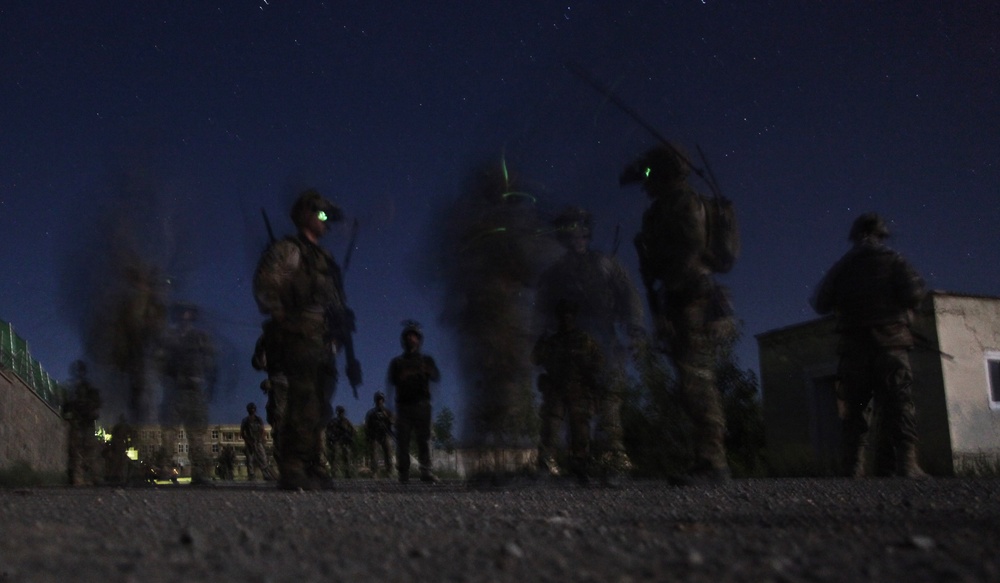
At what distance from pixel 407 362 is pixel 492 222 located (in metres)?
3.85

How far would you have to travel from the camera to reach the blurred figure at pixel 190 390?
10.4m

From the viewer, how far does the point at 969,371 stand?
1361 cm

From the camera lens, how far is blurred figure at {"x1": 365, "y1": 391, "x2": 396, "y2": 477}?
17078 millimetres

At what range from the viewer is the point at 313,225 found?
7.43m

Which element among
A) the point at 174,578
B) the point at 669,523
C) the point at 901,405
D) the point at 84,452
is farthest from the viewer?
the point at 84,452

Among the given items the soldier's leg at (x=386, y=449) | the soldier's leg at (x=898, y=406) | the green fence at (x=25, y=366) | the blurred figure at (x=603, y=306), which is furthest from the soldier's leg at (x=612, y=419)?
the green fence at (x=25, y=366)

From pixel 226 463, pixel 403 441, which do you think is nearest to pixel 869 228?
pixel 403 441

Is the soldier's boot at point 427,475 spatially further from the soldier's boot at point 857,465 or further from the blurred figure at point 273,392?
the soldier's boot at point 857,465

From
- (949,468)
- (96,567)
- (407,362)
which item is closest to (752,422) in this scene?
(949,468)

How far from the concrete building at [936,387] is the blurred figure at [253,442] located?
8466mm

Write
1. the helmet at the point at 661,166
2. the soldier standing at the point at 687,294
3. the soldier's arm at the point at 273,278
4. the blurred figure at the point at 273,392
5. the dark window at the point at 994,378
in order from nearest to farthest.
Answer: the soldier standing at the point at 687,294, the helmet at the point at 661,166, the soldier's arm at the point at 273,278, the blurred figure at the point at 273,392, the dark window at the point at 994,378

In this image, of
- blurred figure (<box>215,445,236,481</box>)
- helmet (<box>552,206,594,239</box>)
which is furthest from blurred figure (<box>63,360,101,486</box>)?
helmet (<box>552,206,594,239</box>)

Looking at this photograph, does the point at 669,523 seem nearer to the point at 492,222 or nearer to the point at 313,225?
the point at 492,222

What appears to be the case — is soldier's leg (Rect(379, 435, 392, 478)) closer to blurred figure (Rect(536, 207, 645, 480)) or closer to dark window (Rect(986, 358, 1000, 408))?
dark window (Rect(986, 358, 1000, 408))
